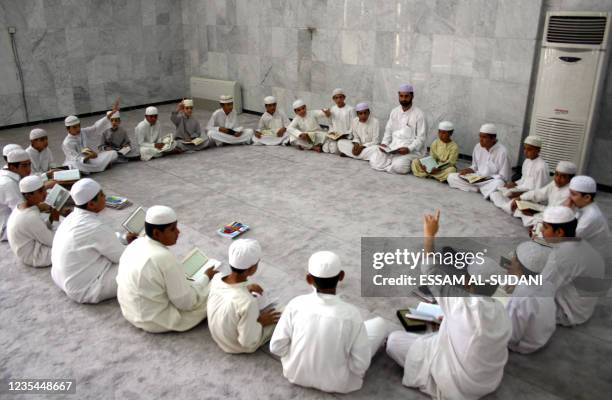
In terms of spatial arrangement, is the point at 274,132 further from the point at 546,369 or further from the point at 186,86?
the point at 546,369

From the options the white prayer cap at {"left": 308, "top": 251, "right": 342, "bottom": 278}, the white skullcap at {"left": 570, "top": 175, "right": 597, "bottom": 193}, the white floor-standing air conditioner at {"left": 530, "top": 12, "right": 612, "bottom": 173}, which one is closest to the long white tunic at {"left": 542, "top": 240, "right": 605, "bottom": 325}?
the white skullcap at {"left": 570, "top": 175, "right": 597, "bottom": 193}

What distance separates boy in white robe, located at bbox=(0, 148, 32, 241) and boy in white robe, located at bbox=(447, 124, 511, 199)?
16.3 feet

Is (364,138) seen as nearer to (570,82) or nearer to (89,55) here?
(570,82)

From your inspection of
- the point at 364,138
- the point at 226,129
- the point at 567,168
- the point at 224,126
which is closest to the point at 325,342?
the point at 567,168

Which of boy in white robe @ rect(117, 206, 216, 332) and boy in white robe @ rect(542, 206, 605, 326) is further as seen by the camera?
boy in white robe @ rect(542, 206, 605, 326)

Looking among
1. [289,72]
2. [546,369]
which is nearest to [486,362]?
[546,369]

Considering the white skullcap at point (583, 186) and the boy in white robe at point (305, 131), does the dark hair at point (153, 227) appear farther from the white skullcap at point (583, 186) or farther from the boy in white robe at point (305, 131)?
the boy in white robe at point (305, 131)

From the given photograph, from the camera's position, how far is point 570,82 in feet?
20.4

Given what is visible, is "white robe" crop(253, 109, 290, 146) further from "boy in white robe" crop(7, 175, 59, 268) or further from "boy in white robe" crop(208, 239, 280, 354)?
"boy in white robe" crop(208, 239, 280, 354)

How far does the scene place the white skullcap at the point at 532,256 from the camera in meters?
3.38

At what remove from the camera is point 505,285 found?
11.7ft

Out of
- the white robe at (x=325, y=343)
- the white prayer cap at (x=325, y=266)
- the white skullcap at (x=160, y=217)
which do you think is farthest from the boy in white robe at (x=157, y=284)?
the white prayer cap at (x=325, y=266)

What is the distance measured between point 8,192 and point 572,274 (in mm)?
4966

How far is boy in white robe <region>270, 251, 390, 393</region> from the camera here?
9.58 ft
